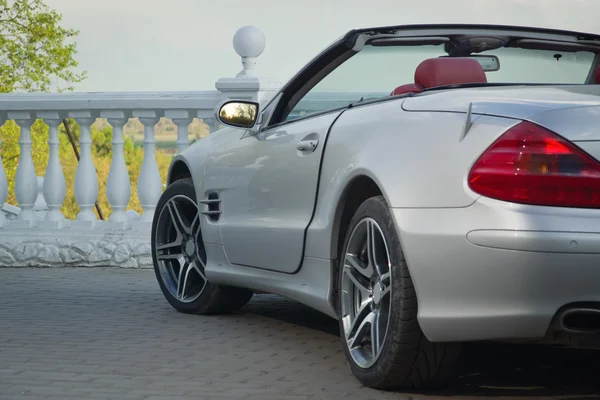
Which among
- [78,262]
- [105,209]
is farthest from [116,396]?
[105,209]

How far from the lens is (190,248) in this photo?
273 inches

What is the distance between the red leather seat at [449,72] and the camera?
4.88 metres

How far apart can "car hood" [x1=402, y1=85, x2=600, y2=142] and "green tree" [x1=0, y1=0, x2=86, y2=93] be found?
111ft

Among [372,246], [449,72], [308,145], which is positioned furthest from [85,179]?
[372,246]

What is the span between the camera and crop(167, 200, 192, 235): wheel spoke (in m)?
7.02

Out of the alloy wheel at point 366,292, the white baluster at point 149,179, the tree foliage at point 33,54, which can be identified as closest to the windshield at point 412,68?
the alloy wheel at point 366,292

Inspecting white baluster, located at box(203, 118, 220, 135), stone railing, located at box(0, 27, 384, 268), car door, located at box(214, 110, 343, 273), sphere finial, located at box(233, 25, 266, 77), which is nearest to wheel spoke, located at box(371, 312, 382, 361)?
car door, located at box(214, 110, 343, 273)

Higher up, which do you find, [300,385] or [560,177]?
[560,177]

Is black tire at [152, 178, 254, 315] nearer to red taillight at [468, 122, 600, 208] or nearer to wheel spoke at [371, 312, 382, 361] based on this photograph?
wheel spoke at [371, 312, 382, 361]

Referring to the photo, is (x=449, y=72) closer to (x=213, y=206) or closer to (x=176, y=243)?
(x=213, y=206)

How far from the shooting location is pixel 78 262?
1022cm

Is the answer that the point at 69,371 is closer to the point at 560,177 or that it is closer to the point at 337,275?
the point at 337,275

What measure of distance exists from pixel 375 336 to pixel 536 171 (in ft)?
3.32

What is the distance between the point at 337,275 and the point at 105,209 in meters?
81.0
